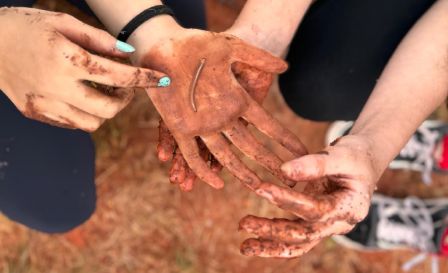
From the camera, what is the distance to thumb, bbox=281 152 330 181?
103 centimetres

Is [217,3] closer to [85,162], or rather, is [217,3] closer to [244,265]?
[85,162]

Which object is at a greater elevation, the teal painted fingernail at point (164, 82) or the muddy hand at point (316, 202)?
the teal painted fingernail at point (164, 82)

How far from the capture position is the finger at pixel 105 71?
977 millimetres

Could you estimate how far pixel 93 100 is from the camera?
1.04 metres

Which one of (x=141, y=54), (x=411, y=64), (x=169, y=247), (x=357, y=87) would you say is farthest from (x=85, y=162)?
(x=411, y=64)

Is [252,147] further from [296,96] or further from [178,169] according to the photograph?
[296,96]

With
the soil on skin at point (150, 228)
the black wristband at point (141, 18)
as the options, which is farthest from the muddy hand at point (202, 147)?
the soil on skin at point (150, 228)

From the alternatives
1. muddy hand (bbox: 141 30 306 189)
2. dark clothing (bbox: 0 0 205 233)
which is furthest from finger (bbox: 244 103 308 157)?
dark clothing (bbox: 0 0 205 233)

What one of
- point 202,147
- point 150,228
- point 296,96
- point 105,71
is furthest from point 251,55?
point 150,228

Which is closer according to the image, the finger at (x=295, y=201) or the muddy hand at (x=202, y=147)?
the finger at (x=295, y=201)

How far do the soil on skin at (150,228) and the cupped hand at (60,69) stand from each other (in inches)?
37.0

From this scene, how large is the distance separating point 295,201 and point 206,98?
325mm

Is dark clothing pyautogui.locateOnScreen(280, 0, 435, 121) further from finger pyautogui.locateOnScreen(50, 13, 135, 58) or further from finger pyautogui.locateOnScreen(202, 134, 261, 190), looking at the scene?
finger pyautogui.locateOnScreen(50, 13, 135, 58)

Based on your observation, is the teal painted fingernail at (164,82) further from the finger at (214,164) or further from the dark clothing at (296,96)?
the dark clothing at (296,96)
